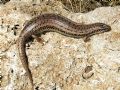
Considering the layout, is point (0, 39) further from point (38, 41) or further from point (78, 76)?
point (78, 76)

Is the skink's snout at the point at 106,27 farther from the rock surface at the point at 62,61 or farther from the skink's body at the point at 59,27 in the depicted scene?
the rock surface at the point at 62,61

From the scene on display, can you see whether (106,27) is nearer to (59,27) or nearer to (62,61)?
(59,27)

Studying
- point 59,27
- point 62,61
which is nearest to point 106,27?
point 59,27

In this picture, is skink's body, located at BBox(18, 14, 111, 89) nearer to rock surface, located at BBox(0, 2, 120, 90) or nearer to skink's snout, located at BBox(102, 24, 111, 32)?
skink's snout, located at BBox(102, 24, 111, 32)

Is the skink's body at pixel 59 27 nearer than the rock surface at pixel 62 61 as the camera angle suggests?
No

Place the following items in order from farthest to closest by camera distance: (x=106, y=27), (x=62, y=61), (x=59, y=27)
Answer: (x=59, y=27)
(x=106, y=27)
(x=62, y=61)

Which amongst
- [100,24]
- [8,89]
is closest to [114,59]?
[100,24]

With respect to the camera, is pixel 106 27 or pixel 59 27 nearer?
pixel 106 27

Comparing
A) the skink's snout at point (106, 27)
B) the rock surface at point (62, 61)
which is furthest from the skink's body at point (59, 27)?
the rock surface at point (62, 61)

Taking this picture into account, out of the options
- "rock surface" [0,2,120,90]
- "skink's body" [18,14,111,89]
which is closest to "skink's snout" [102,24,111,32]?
"skink's body" [18,14,111,89]
